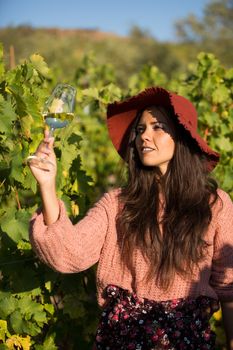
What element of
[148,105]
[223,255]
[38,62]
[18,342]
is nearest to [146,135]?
[148,105]

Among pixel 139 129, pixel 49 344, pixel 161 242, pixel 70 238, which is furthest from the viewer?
pixel 49 344

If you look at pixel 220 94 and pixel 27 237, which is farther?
pixel 220 94

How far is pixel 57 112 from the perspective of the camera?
6.46ft

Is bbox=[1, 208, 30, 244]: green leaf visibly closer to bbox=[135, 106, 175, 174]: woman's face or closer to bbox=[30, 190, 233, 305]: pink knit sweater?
bbox=[30, 190, 233, 305]: pink knit sweater

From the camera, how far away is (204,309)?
2.51m

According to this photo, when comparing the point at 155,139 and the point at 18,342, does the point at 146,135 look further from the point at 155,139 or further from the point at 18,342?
the point at 18,342

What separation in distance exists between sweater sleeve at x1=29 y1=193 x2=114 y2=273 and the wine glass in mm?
212

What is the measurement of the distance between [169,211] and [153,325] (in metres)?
0.44

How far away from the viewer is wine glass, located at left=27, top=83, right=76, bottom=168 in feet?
6.48

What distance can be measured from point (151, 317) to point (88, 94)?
2.00 m

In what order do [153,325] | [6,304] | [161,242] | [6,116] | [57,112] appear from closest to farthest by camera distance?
[57,112], [153,325], [161,242], [6,116], [6,304]

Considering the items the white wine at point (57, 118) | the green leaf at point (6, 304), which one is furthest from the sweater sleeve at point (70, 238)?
the green leaf at point (6, 304)

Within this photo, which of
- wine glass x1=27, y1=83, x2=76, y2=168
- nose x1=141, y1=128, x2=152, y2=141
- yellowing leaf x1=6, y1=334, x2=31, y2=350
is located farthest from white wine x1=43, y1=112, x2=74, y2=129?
yellowing leaf x1=6, y1=334, x2=31, y2=350

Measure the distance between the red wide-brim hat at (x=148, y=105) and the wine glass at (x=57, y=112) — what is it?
1.98 ft
